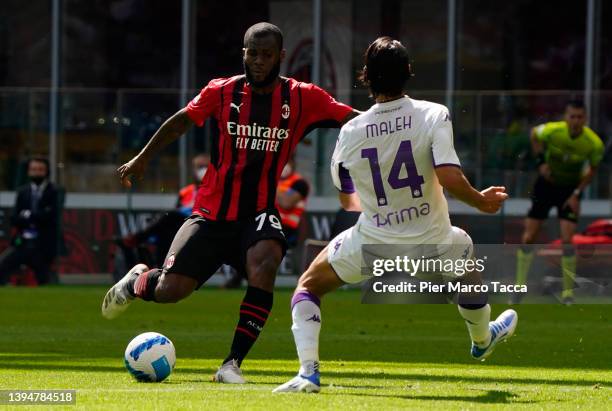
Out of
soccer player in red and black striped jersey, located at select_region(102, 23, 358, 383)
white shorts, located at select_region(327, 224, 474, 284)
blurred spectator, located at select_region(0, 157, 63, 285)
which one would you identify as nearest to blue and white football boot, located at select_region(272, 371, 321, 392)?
white shorts, located at select_region(327, 224, 474, 284)

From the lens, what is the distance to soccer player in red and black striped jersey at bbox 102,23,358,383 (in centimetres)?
944

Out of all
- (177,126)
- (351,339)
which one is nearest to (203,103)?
(177,126)

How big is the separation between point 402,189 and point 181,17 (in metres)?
17.1

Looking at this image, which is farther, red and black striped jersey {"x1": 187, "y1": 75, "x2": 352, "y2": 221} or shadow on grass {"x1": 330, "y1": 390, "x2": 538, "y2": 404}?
red and black striped jersey {"x1": 187, "y1": 75, "x2": 352, "y2": 221}

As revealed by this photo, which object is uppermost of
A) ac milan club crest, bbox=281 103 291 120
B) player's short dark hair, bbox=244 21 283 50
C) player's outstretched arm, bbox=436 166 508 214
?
player's short dark hair, bbox=244 21 283 50

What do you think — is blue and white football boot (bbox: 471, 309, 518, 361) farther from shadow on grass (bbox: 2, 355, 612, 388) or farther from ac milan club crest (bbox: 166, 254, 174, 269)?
ac milan club crest (bbox: 166, 254, 174, 269)

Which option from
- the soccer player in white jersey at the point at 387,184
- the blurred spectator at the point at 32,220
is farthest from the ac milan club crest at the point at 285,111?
the blurred spectator at the point at 32,220

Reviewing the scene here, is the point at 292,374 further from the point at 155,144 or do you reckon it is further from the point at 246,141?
the point at 155,144

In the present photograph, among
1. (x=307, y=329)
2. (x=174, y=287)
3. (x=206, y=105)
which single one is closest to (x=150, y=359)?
(x=174, y=287)

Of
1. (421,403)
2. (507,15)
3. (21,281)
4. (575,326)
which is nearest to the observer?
(421,403)

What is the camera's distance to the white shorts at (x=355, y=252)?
27.6ft

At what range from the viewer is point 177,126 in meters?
9.77

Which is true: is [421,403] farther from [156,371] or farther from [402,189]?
[156,371]

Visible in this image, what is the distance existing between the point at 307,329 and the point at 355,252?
470 mm
